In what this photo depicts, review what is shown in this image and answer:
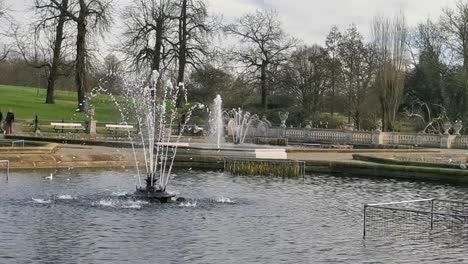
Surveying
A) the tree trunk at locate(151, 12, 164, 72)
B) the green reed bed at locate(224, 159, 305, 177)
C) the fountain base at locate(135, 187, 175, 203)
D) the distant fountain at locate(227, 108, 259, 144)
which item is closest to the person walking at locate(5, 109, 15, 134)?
the distant fountain at locate(227, 108, 259, 144)

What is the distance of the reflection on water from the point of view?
37.3 ft

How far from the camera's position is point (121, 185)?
20344mm

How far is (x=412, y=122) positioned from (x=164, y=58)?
2030 centimetres

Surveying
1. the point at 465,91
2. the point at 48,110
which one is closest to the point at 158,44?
the point at 48,110

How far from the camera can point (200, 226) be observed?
13.9 metres

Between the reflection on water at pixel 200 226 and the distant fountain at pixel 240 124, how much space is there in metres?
21.2

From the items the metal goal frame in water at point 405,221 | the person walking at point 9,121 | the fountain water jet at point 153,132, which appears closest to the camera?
the metal goal frame in water at point 405,221

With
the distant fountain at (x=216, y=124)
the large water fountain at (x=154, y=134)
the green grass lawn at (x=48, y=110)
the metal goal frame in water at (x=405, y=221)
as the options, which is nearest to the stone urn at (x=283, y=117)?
the distant fountain at (x=216, y=124)

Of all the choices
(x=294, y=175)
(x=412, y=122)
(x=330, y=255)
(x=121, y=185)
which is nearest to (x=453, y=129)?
(x=412, y=122)

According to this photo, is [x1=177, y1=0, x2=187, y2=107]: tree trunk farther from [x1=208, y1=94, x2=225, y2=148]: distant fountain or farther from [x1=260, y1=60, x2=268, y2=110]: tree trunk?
[x1=260, y1=60, x2=268, y2=110]: tree trunk

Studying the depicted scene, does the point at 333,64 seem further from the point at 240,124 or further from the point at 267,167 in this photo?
the point at 267,167

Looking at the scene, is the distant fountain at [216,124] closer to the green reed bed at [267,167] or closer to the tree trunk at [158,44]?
the tree trunk at [158,44]

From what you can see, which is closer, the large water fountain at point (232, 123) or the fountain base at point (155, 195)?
the fountain base at point (155, 195)

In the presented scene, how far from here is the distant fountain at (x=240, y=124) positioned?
45.5 metres
